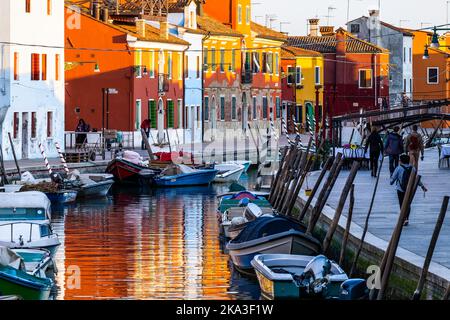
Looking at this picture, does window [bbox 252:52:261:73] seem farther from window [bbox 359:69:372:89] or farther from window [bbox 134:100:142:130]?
window [bbox 134:100:142:130]

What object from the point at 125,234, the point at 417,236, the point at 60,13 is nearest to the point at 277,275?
the point at 417,236

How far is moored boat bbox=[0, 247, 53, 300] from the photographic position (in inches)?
851

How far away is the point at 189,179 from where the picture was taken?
2133 inches

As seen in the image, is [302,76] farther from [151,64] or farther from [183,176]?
[183,176]

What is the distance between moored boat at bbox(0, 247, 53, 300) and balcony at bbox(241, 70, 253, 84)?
6489 centimetres

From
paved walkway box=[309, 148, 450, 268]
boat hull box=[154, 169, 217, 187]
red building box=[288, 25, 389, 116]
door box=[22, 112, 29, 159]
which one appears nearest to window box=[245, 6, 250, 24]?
red building box=[288, 25, 389, 116]

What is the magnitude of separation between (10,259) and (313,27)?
8948 centimetres

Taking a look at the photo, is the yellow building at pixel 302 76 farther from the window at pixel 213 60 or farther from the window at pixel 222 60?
the window at pixel 213 60

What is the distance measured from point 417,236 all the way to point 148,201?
23.8 m

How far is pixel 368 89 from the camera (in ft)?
332

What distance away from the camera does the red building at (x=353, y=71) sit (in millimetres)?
100062

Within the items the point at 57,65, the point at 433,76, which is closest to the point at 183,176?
the point at 57,65

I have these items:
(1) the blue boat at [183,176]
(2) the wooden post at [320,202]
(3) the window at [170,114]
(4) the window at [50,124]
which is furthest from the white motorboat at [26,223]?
(3) the window at [170,114]
